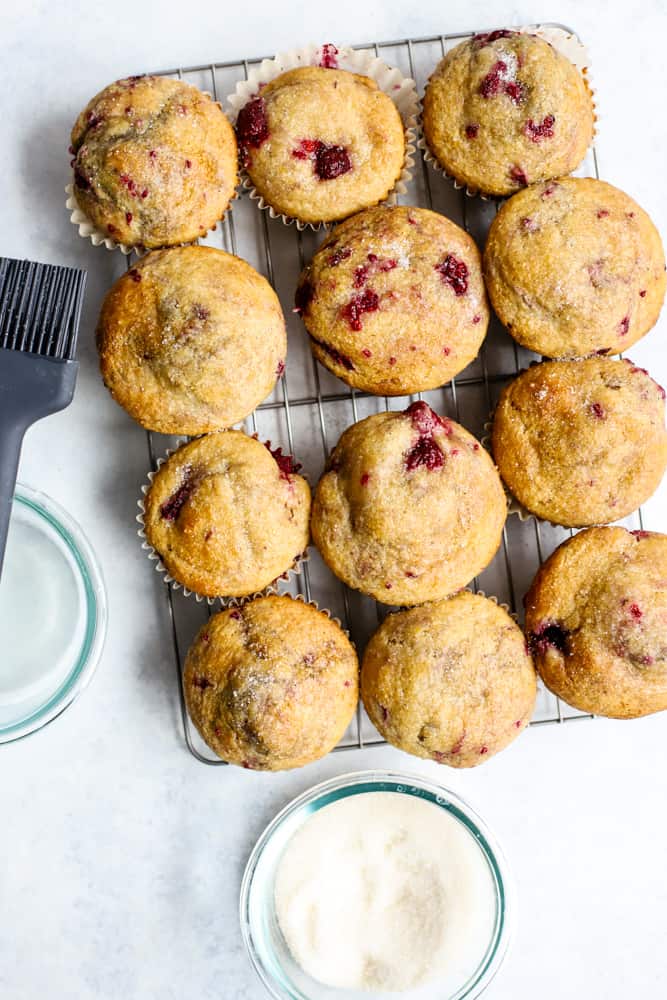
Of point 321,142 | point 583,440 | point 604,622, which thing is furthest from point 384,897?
point 321,142

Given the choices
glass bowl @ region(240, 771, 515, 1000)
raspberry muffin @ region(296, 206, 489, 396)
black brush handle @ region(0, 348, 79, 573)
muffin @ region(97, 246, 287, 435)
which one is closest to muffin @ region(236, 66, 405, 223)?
raspberry muffin @ region(296, 206, 489, 396)

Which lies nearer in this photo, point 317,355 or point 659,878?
point 317,355

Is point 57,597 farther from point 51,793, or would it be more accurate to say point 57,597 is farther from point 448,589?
point 448,589

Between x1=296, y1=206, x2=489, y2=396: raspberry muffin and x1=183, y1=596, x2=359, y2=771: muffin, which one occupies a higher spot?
x1=296, y1=206, x2=489, y2=396: raspberry muffin

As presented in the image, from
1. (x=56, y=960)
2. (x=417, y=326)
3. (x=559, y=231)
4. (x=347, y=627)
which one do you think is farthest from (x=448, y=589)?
(x=56, y=960)

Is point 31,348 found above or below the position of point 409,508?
above

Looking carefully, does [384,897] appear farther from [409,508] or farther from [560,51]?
[560,51]

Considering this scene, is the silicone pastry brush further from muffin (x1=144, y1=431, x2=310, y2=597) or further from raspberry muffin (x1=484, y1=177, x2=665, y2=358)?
raspberry muffin (x1=484, y1=177, x2=665, y2=358)
